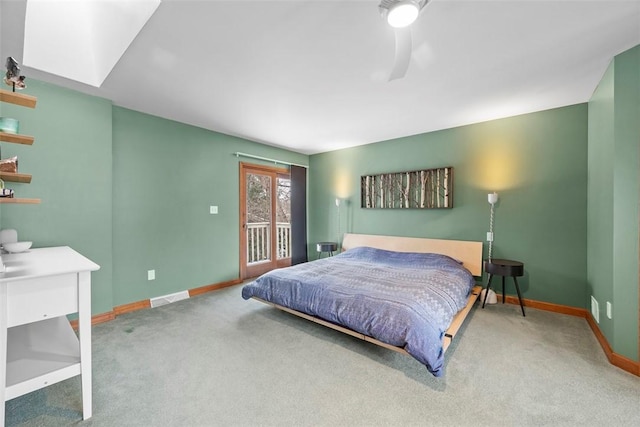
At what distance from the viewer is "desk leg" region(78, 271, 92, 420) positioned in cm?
146

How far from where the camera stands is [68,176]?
2.64 meters

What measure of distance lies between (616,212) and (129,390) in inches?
153

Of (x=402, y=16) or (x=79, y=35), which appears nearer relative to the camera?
(x=402, y=16)

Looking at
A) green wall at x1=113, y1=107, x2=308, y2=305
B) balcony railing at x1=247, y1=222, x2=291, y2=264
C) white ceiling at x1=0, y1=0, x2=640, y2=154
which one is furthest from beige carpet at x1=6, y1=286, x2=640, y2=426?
white ceiling at x1=0, y1=0, x2=640, y2=154

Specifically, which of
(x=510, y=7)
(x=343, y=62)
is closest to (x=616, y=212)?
(x=510, y=7)

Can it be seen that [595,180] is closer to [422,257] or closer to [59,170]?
[422,257]

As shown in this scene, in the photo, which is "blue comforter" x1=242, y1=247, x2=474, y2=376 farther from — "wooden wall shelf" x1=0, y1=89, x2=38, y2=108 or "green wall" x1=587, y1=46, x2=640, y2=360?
"wooden wall shelf" x1=0, y1=89, x2=38, y2=108

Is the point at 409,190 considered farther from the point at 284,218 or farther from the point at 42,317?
the point at 42,317

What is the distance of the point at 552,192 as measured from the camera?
3113 mm

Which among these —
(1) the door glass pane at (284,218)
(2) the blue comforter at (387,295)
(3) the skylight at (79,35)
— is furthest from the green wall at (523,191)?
(3) the skylight at (79,35)

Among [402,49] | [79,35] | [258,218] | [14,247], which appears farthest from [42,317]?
[258,218]

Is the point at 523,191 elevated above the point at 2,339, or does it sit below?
above

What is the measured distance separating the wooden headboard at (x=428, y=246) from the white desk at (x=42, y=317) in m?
3.72

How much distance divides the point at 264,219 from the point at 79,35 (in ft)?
10.8
